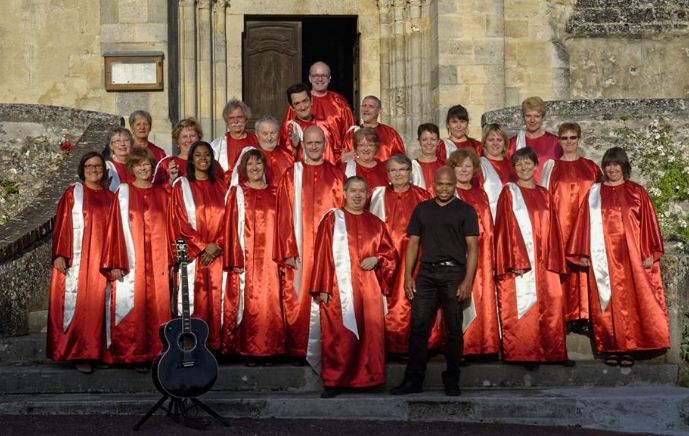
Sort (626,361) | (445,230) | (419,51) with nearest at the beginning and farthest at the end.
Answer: (445,230) → (626,361) → (419,51)

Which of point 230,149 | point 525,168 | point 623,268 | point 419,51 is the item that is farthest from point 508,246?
point 419,51

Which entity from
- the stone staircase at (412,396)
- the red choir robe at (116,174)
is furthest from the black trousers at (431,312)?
the red choir robe at (116,174)

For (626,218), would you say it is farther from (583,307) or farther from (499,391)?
(499,391)

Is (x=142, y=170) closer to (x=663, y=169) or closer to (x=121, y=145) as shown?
(x=121, y=145)

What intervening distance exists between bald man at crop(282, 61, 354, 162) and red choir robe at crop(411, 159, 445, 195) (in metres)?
1.25

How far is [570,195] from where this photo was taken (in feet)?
32.2

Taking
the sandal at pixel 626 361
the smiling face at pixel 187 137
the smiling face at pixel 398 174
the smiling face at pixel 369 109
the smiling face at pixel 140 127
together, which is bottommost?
the sandal at pixel 626 361

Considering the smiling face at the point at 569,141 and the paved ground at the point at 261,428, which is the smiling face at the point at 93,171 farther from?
the smiling face at the point at 569,141

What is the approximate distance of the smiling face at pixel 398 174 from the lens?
9297 mm

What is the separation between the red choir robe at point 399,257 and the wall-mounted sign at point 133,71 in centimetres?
574

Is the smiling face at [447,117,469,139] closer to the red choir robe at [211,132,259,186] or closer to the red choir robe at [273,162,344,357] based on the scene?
the red choir robe at [273,162,344,357]

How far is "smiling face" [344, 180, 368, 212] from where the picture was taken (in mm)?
8961

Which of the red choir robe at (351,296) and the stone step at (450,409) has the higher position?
the red choir robe at (351,296)

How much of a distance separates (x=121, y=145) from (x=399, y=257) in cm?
250
